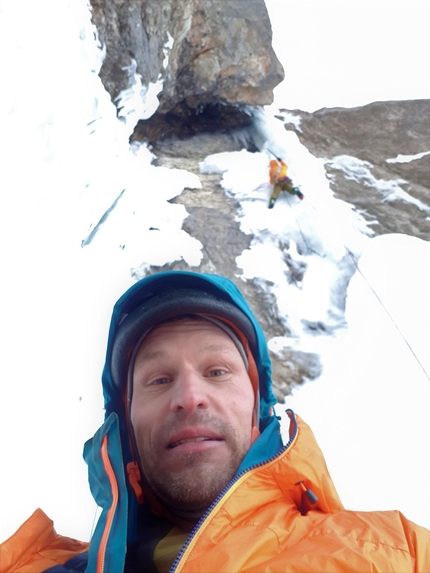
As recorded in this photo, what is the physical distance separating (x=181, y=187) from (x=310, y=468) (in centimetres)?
461

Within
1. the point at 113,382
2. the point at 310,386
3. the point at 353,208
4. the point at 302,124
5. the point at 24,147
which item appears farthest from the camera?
the point at 302,124

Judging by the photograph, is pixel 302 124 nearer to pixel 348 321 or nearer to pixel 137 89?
pixel 137 89

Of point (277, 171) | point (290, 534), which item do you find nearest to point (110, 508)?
point (290, 534)

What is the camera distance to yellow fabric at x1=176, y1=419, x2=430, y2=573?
75 cm

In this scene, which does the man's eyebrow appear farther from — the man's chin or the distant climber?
the distant climber

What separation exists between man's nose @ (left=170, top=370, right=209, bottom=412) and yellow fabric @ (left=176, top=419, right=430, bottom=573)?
9.4 inches

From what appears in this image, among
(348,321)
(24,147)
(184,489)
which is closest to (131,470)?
(184,489)

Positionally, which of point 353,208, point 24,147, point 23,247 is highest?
point 24,147

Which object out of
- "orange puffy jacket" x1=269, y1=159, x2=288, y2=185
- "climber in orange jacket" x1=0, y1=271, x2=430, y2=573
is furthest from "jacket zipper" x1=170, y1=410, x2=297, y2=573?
"orange puffy jacket" x1=269, y1=159, x2=288, y2=185

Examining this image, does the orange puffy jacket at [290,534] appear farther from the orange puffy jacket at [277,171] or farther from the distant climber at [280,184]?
the orange puffy jacket at [277,171]

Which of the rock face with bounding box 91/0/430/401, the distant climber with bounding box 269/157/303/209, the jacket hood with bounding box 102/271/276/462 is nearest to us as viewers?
the jacket hood with bounding box 102/271/276/462

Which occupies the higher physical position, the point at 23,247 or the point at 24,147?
the point at 24,147

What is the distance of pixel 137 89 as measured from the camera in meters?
4.93

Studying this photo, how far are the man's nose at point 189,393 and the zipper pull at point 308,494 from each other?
308mm
